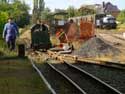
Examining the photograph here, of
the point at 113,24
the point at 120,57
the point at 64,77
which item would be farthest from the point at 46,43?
the point at 113,24

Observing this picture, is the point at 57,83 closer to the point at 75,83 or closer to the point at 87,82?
the point at 75,83

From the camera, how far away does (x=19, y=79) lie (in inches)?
591

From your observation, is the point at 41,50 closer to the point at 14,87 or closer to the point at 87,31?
the point at 87,31

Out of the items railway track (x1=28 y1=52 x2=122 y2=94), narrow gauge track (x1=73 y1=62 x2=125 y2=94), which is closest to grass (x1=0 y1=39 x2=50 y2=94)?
railway track (x1=28 y1=52 x2=122 y2=94)

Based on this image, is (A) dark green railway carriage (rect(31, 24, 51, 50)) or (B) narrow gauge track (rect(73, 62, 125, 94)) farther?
(A) dark green railway carriage (rect(31, 24, 51, 50))

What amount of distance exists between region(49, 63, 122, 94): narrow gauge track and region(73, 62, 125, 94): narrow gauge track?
14.0 inches

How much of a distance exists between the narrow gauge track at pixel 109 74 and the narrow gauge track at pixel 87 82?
1.17ft

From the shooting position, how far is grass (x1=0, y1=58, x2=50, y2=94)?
1248 centimetres

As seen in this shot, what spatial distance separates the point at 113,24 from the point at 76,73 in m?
49.5

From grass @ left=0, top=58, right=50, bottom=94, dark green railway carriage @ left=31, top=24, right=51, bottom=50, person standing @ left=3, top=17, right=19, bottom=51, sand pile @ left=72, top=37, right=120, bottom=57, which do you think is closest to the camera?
→ grass @ left=0, top=58, right=50, bottom=94

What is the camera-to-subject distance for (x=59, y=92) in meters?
12.5

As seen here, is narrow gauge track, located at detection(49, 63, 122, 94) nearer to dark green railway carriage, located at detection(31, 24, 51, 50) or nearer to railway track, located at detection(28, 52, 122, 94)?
railway track, located at detection(28, 52, 122, 94)

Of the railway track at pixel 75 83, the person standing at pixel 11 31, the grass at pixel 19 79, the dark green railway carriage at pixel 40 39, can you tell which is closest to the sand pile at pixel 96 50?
the dark green railway carriage at pixel 40 39

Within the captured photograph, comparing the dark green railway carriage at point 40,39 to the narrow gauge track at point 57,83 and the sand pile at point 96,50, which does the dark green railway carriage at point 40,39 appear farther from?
the narrow gauge track at point 57,83
